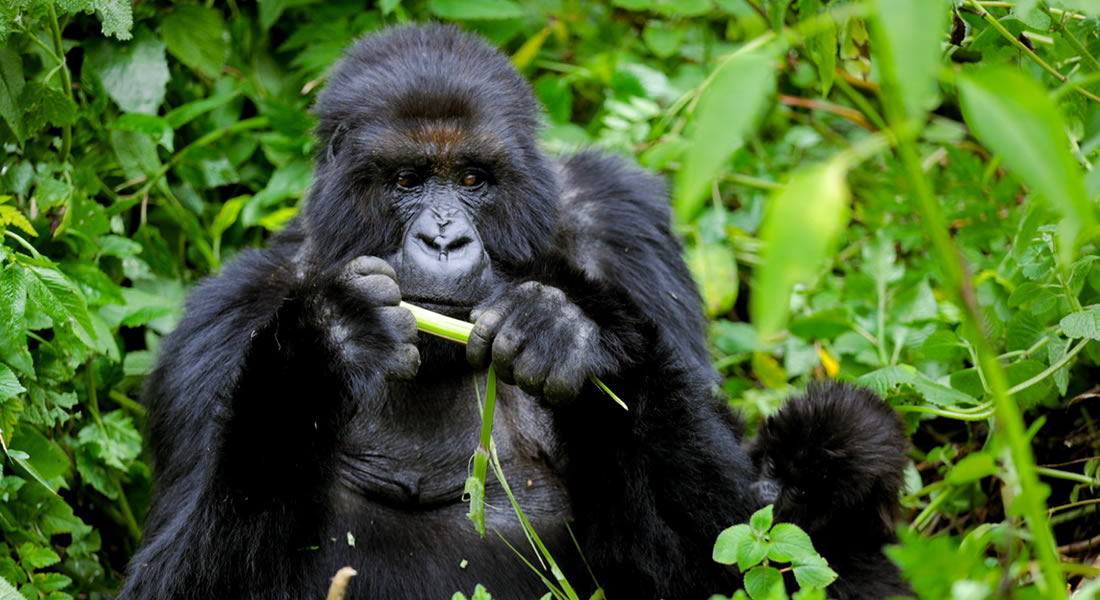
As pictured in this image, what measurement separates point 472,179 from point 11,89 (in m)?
1.40

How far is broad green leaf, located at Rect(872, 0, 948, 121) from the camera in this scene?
3.84 ft

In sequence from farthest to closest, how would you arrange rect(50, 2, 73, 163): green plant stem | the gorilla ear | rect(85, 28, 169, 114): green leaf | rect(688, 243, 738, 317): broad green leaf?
rect(688, 243, 738, 317): broad green leaf
rect(85, 28, 169, 114): green leaf
rect(50, 2, 73, 163): green plant stem
the gorilla ear

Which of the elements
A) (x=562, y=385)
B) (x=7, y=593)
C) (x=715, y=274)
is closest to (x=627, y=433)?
(x=562, y=385)

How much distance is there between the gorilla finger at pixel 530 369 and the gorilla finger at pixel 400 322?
0.24 metres

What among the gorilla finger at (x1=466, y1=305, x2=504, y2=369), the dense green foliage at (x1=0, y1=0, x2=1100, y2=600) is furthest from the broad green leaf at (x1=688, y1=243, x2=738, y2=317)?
the gorilla finger at (x1=466, y1=305, x2=504, y2=369)

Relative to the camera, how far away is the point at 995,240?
4.20m

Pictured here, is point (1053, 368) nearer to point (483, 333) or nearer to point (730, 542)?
point (730, 542)

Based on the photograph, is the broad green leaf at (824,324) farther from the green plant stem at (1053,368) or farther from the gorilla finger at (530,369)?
the gorilla finger at (530,369)

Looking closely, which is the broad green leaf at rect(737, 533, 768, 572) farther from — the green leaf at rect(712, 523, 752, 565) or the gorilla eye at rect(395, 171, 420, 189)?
the gorilla eye at rect(395, 171, 420, 189)

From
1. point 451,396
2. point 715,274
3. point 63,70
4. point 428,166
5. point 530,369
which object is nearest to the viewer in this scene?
point 530,369

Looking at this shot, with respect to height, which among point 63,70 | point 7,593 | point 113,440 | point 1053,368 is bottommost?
point 113,440

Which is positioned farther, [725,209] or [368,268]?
[725,209]

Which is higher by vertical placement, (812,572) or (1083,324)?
(1083,324)

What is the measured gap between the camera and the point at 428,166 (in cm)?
308
